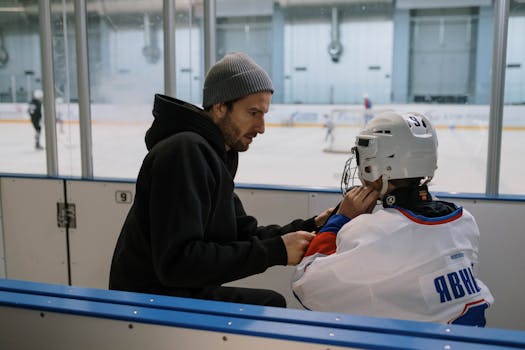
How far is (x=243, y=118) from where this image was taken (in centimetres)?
143

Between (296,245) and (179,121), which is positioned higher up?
(179,121)

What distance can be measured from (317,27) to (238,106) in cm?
547

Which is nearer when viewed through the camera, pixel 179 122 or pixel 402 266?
pixel 402 266

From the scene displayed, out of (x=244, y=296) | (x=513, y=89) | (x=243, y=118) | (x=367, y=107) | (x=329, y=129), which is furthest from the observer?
(x=329, y=129)

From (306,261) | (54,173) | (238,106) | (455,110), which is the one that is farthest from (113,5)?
(455,110)

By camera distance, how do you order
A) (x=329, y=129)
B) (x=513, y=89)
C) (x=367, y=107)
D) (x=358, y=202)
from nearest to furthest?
(x=358, y=202), (x=513, y=89), (x=367, y=107), (x=329, y=129)

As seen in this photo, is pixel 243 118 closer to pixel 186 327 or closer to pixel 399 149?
pixel 399 149

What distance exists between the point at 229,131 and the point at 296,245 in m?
0.38

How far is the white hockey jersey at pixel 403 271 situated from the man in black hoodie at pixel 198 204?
0.20 meters

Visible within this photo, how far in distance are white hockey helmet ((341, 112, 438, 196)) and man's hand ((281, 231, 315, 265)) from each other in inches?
8.8

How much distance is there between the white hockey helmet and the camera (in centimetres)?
126

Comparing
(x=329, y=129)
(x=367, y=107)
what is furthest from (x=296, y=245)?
(x=329, y=129)

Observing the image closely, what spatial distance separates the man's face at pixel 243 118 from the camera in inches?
55.9

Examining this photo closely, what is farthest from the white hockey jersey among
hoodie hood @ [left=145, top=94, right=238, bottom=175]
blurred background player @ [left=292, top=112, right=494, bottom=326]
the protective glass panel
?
the protective glass panel
